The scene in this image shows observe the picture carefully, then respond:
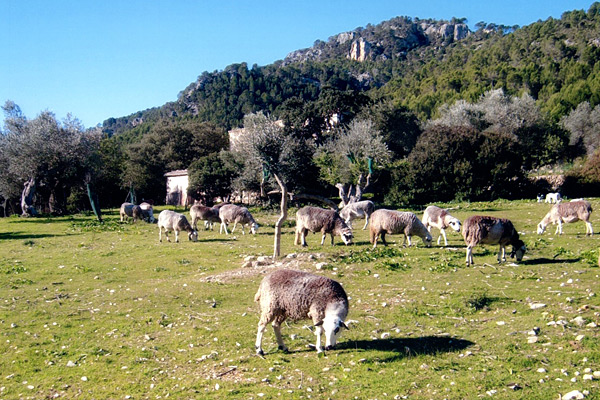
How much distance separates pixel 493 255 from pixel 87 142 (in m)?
43.5

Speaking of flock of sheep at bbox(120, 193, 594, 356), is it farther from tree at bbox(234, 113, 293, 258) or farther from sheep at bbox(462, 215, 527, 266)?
tree at bbox(234, 113, 293, 258)

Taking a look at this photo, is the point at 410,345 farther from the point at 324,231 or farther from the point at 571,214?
the point at 571,214

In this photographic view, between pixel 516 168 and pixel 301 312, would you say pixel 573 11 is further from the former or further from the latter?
pixel 301 312

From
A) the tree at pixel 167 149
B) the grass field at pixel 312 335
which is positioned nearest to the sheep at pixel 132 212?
the grass field at pixel 312 335

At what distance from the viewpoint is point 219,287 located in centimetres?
1565

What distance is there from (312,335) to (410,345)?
2.35 m

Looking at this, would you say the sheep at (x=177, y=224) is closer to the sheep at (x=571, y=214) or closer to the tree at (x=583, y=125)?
the sheep at (x=571, y=214)

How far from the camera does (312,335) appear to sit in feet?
35.4

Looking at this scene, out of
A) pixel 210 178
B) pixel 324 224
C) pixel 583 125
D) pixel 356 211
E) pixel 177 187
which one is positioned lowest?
pixel 324 224

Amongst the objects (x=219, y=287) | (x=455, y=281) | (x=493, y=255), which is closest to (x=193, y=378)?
(x=219, y=287)

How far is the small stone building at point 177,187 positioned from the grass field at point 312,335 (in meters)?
46.4

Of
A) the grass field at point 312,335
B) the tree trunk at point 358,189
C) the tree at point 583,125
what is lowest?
the grass field at point 312,335

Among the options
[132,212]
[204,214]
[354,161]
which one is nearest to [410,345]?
[204,214]

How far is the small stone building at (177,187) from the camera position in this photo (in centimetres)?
6706
